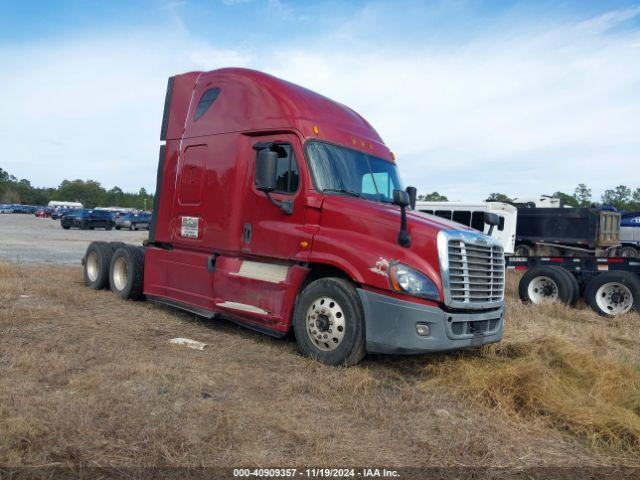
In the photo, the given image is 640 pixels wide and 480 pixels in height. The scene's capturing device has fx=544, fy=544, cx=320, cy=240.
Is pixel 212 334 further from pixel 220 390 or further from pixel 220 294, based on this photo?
pixel 220 390

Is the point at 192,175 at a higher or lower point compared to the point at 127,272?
higher

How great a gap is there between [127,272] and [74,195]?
14588cm

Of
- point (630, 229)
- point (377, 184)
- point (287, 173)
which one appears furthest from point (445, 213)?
point (287, 173)

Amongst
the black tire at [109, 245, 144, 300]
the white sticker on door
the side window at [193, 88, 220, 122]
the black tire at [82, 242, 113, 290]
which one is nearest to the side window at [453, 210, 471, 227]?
the black tire at [82, 242, 113, 290]

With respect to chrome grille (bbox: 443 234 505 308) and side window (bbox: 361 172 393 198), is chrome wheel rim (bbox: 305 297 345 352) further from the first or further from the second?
side window (bbox: 361 172 393 198)

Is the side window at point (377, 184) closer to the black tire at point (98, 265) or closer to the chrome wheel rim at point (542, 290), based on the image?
the black tire at point (98, 265)

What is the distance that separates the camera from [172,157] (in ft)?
25.8

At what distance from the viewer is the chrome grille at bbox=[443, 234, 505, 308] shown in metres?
5.26

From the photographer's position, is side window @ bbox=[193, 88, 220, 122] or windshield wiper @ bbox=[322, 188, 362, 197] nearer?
windshield wiper @ bbox=[322, 188, 362, 197]

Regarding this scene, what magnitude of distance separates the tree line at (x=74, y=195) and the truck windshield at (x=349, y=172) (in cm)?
13279

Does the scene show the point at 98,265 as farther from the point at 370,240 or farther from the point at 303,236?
the point at 370,240

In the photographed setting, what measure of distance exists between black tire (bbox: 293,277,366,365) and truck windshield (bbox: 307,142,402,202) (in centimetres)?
114

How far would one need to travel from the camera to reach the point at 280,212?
6.20 meters

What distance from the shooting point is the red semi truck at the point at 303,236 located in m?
5.23
